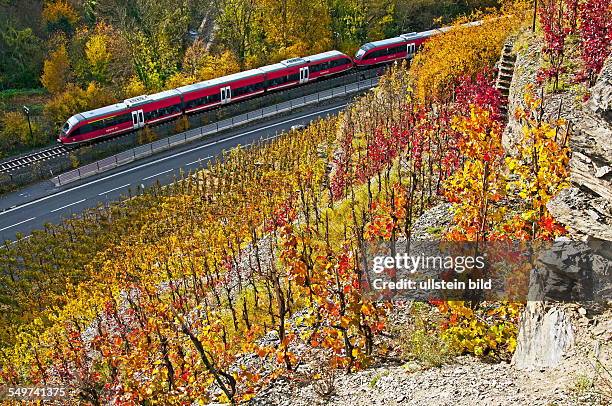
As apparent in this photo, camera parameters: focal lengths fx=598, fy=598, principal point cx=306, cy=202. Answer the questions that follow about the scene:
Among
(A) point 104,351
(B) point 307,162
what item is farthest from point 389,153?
(A) point 104,351

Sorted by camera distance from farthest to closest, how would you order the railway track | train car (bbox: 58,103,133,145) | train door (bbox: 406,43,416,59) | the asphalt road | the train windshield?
train door (bbox: 406,43,416,59)
the train windshield
the railway track
train car (bbox: 58,103,133,145)
the asphalt road

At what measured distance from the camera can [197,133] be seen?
45344mm

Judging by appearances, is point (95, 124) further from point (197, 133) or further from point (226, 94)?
point (226, 94)

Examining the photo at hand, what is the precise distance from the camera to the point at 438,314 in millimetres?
15406

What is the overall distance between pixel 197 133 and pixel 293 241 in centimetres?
3023

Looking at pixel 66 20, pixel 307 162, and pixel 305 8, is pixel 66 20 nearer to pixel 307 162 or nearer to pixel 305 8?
pixel 305 8

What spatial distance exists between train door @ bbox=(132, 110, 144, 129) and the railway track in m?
5.22

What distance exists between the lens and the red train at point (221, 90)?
41.4 meters

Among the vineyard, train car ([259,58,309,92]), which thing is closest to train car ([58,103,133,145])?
the vineyard

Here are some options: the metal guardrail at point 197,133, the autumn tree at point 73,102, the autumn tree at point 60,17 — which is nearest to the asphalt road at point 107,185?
the metal guardrail at point 197,133

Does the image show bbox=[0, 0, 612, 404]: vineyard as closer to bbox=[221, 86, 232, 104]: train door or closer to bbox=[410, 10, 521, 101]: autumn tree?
bbox=[410, 10, 521, 101]: autumn tree

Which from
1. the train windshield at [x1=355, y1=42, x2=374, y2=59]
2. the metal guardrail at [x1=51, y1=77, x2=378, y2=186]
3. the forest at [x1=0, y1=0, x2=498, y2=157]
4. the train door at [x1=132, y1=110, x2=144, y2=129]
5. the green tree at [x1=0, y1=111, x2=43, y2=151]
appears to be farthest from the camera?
the train windshield at [x1=355, y1=42, x2=374, y2=59]

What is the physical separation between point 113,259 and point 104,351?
12.4 meters

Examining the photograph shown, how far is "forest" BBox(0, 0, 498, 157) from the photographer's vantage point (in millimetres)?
49875
